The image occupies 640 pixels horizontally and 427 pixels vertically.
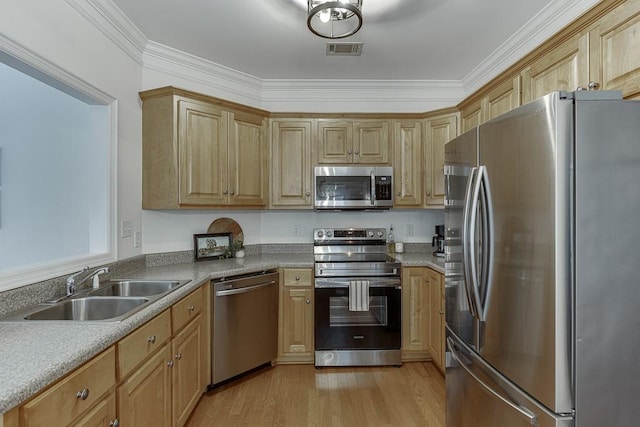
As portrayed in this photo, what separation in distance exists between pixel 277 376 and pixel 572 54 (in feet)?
9.45

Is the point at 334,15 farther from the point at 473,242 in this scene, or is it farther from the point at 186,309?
the point at 186,309

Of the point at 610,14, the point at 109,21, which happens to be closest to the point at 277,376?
the point at 109,21

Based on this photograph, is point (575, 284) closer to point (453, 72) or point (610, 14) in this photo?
point (610, 14)

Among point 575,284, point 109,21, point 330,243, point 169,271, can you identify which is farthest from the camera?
point 330,243

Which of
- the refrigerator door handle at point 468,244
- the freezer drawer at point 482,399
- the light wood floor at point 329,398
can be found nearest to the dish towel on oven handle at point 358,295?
the light wood floor at point 329,398

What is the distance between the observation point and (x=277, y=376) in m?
2.74

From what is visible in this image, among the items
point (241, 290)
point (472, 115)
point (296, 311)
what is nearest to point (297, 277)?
point (296, 311)

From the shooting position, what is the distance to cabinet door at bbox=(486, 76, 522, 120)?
216 centimetres

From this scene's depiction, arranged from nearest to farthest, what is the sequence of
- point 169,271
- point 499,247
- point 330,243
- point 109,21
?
point 499,247
point 109,21
point 169,271
point 330,243

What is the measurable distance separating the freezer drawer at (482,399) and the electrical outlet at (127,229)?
2.28 metres

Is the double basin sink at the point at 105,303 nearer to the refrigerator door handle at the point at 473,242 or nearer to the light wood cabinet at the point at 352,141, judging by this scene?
the refrigerator door handle at the point at 473,242

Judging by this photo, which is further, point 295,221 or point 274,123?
point 295,221

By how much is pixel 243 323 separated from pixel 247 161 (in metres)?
1.38

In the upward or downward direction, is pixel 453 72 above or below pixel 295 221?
above
